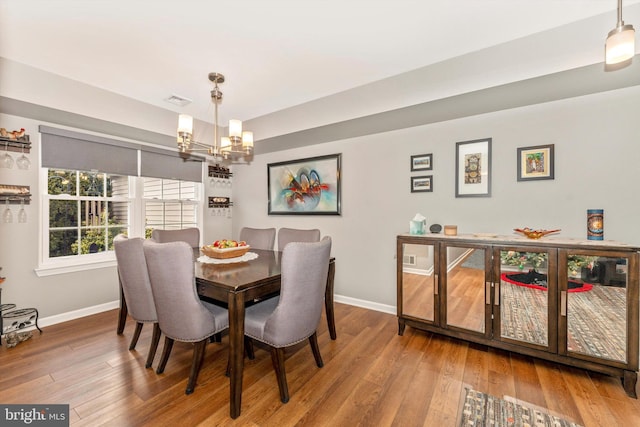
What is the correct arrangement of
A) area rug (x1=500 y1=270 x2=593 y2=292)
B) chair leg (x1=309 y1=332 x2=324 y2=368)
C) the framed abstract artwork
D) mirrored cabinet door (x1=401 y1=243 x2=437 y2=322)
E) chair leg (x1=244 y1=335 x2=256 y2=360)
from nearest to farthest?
area rug (x1=500 y1=270 x2=593 y2=292) → chair leg (x1=309 y1=332 x2=324 y2=368) → chair leg (x1=244 y1=335 x2=256 y2=360) → mirrored cabinet door (x1=401 y1=243 x2=437 y2=322) → the framed abstract artwork

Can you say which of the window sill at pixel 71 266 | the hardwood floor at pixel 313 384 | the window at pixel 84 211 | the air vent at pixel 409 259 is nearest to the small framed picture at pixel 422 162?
the air vent at pixel 409 259

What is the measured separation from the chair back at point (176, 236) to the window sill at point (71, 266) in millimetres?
732

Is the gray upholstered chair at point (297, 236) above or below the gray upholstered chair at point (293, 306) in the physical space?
above

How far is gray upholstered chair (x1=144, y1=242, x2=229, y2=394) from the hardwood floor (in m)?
0.32

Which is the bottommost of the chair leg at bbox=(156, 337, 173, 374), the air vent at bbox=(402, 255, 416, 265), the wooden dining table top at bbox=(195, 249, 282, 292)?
the chair leg at bbox=(156, 337, 173, 374)

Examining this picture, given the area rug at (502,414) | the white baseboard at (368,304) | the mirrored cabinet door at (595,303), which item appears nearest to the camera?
the area rug at (502,414)

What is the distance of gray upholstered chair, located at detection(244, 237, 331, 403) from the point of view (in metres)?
1.74

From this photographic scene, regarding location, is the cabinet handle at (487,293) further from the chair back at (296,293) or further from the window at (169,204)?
the window at (169,204)

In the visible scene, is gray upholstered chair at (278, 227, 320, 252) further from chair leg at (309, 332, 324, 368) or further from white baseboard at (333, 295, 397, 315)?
white baseboard at (333, 295, 397, 315)

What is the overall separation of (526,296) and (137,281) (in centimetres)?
317

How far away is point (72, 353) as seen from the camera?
2324 millimetres

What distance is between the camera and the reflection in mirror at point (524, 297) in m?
2.12

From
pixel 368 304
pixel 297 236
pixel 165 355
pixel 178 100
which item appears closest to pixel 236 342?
pixel 165 355

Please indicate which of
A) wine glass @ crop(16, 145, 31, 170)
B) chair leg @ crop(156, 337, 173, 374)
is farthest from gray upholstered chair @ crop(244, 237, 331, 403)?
wine glass @ crop(16, 145, 31, 170)
